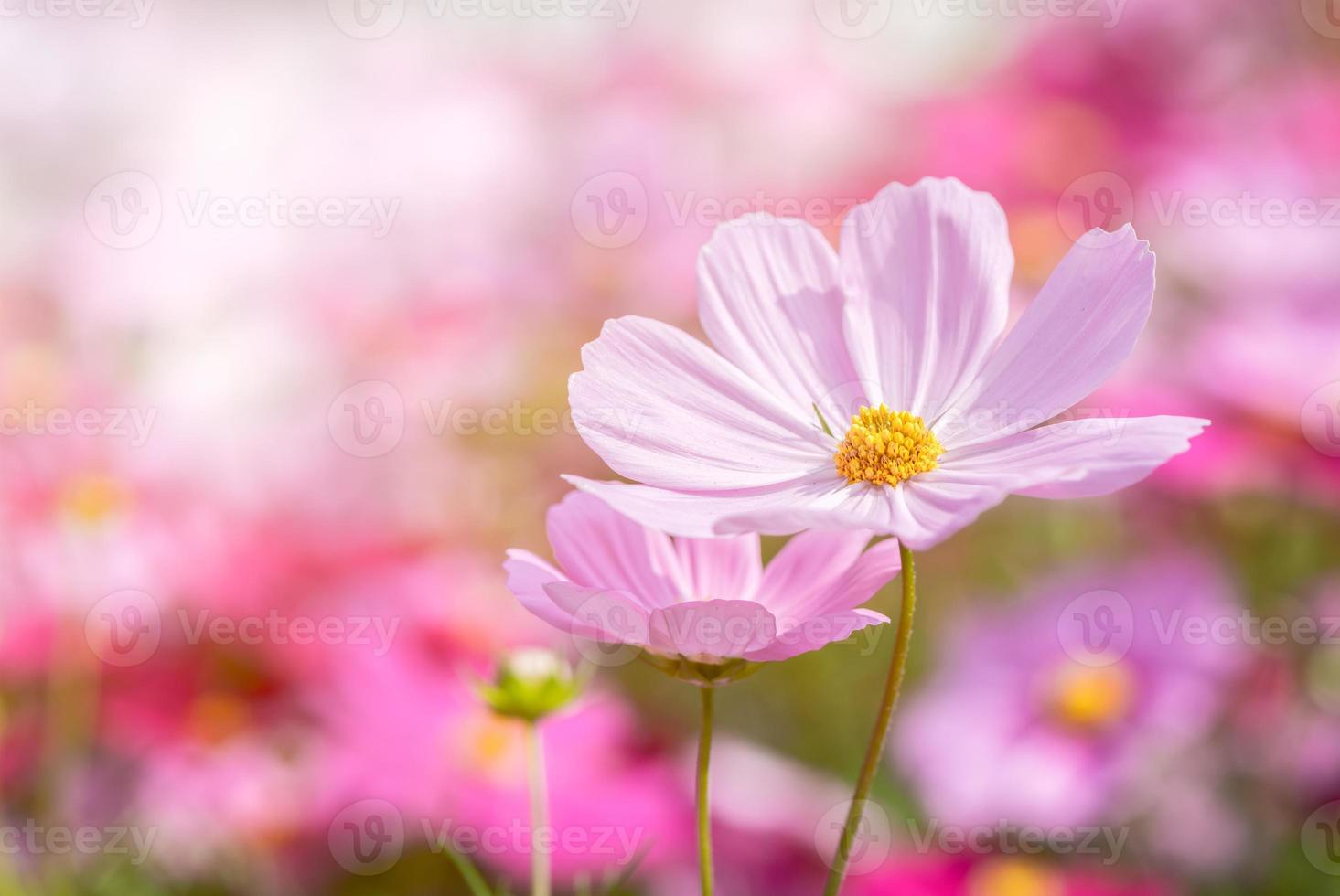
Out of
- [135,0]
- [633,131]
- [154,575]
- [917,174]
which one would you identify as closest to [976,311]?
[154,575]

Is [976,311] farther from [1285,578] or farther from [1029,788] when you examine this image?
[1285,578]
